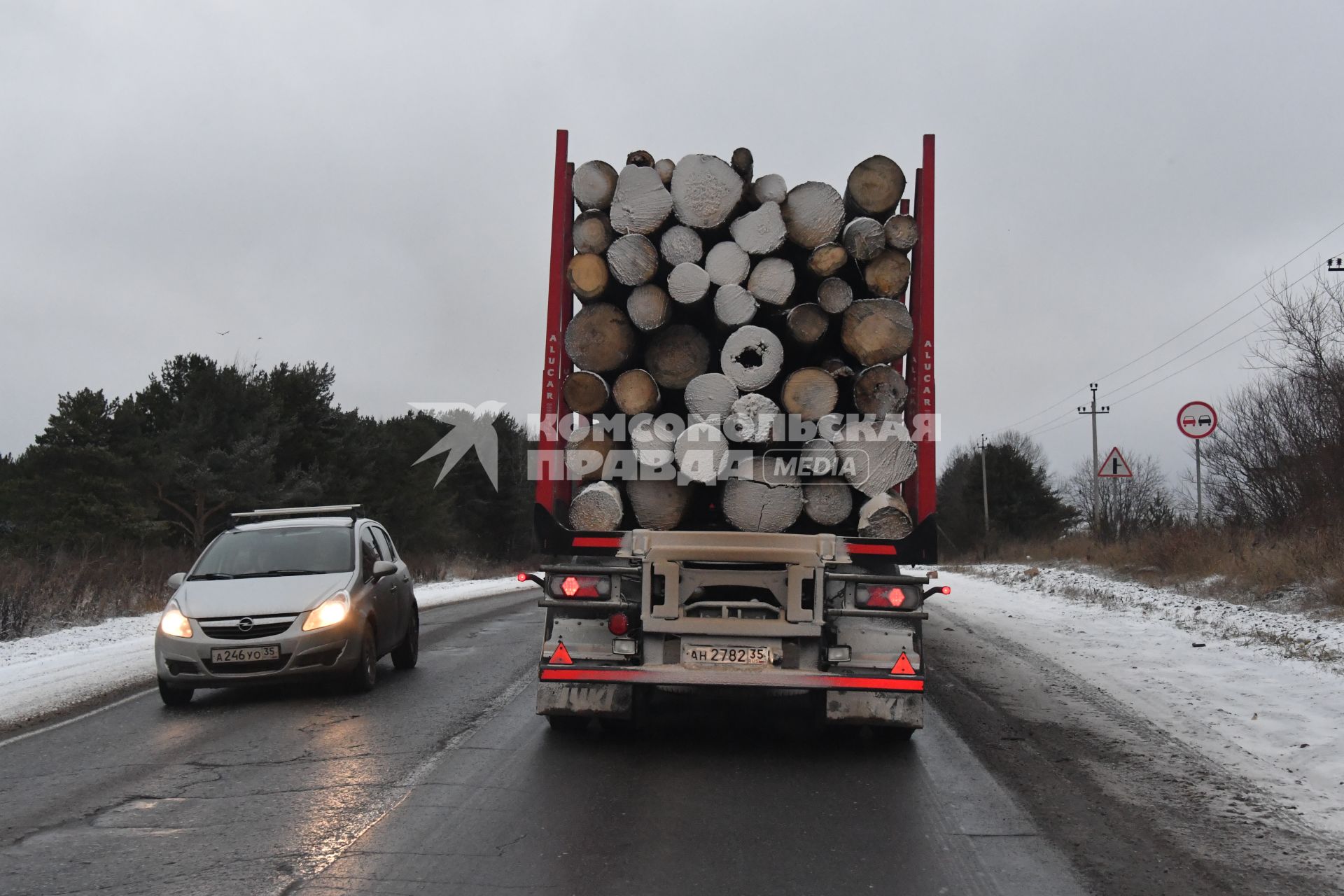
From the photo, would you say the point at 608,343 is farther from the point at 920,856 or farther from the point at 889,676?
the point at 920,856

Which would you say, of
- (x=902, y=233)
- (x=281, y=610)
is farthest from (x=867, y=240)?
(x=281, y=610)

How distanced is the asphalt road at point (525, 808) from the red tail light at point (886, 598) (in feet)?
3.18

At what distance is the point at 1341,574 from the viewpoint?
13.1 m

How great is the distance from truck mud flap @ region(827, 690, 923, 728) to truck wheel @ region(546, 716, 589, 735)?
1824 mm

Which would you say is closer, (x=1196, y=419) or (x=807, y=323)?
(x=807, y=323)

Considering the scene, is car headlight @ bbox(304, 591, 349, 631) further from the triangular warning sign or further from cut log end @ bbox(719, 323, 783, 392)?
the triangular warning sign

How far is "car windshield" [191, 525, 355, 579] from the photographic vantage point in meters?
9.91

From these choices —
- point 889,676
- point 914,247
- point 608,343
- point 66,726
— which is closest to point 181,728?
point 66,726

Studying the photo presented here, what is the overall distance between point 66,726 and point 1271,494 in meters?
20.1

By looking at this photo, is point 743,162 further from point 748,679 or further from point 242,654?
point 242,654

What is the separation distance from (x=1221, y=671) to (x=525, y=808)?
286 inches

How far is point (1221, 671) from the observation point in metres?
10.1

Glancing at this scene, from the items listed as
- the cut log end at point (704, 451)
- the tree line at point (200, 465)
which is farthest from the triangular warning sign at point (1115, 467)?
the cut log end at point (704, 451)

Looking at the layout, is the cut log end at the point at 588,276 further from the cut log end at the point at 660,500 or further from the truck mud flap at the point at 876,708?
the truck mud flap at the point at 876,708
